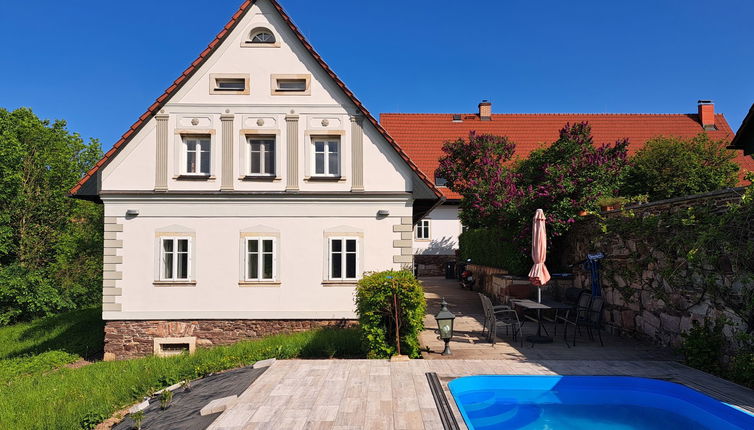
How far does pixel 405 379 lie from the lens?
7.27 m

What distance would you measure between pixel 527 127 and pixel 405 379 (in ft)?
94.9

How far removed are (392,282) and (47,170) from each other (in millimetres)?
21306

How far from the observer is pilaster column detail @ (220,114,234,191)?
39.0 ft

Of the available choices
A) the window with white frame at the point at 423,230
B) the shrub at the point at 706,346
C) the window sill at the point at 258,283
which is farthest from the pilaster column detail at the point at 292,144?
the window with white frame at the point at 423,230

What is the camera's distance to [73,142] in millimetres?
26250

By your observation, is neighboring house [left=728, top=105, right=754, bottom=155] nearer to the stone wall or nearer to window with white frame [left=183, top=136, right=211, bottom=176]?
the stone wall

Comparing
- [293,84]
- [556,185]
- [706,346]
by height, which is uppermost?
[293,84]

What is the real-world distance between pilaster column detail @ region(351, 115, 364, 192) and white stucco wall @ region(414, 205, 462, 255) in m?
17.0

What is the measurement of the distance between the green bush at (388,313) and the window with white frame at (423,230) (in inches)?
774

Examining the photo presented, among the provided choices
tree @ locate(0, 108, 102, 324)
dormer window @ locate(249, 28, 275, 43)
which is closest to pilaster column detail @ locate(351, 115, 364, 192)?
dormer window @ locate(249, 28, 275, 43)

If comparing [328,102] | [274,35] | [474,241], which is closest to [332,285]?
[328,102]

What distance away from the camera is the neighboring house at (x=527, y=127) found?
30922mm

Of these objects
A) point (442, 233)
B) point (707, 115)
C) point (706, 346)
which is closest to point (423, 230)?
point (442, 233)

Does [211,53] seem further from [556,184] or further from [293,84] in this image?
[556,184]
